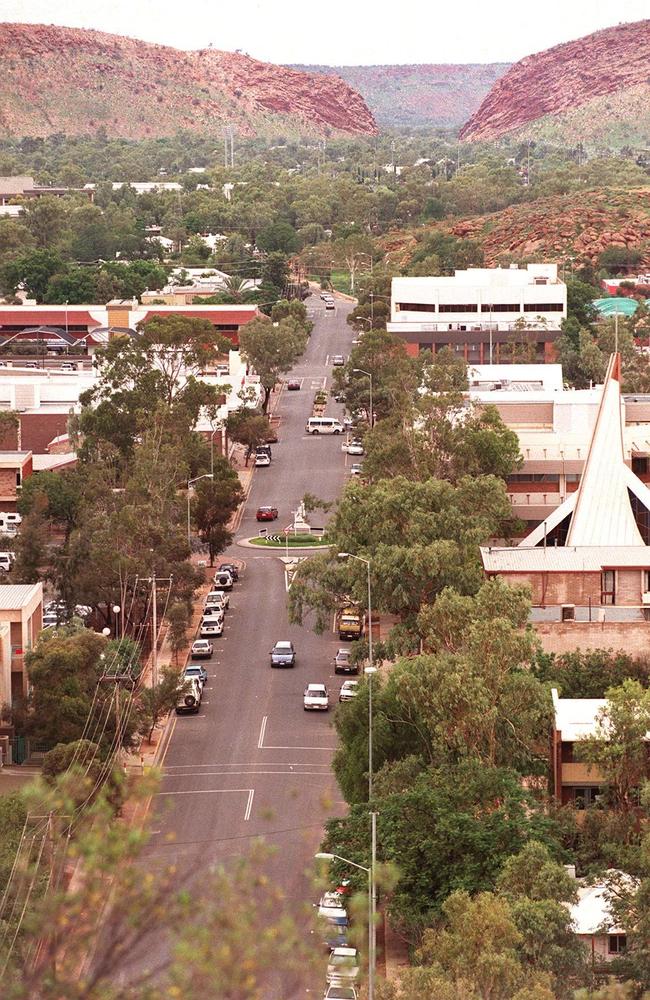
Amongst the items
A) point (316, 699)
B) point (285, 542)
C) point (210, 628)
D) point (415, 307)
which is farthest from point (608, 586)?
point (415, 307)

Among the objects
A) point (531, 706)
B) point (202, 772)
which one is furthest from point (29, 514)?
point (531, 706)

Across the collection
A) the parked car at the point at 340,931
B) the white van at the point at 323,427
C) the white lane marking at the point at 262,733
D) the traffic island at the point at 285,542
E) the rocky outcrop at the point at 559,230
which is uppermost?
the rocky outcrop at the point at 559,230

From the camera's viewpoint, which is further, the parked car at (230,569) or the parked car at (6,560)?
the parked car at (230,569)

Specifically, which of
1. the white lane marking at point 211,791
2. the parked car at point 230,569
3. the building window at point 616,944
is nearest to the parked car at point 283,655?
the parked car at point 230,569

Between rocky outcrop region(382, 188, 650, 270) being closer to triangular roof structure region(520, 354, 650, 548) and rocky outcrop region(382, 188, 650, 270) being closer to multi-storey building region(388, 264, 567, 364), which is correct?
multi-storey building region(388, 264, 567, 364)

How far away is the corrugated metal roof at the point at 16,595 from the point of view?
52.6 metres

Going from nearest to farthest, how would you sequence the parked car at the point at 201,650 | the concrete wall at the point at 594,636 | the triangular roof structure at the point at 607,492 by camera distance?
the concrete wall at the point at 594,636 → the triangular roof structure at the point at 607,492 → the parked car at the point at 201,650

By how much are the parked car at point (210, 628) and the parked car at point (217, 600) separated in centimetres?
154

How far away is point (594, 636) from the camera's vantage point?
50.7 meters

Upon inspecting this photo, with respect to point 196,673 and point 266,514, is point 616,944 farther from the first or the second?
point 266,514

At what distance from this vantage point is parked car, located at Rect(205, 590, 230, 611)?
63.6 m

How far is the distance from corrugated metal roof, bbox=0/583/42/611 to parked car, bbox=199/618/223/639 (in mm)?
7330

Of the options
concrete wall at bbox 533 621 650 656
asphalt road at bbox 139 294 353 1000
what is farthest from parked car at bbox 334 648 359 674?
concrete wall at bbox 533 621 650 656

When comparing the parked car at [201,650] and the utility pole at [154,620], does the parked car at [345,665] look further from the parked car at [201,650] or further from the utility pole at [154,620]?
the utility pole at [154,620]
